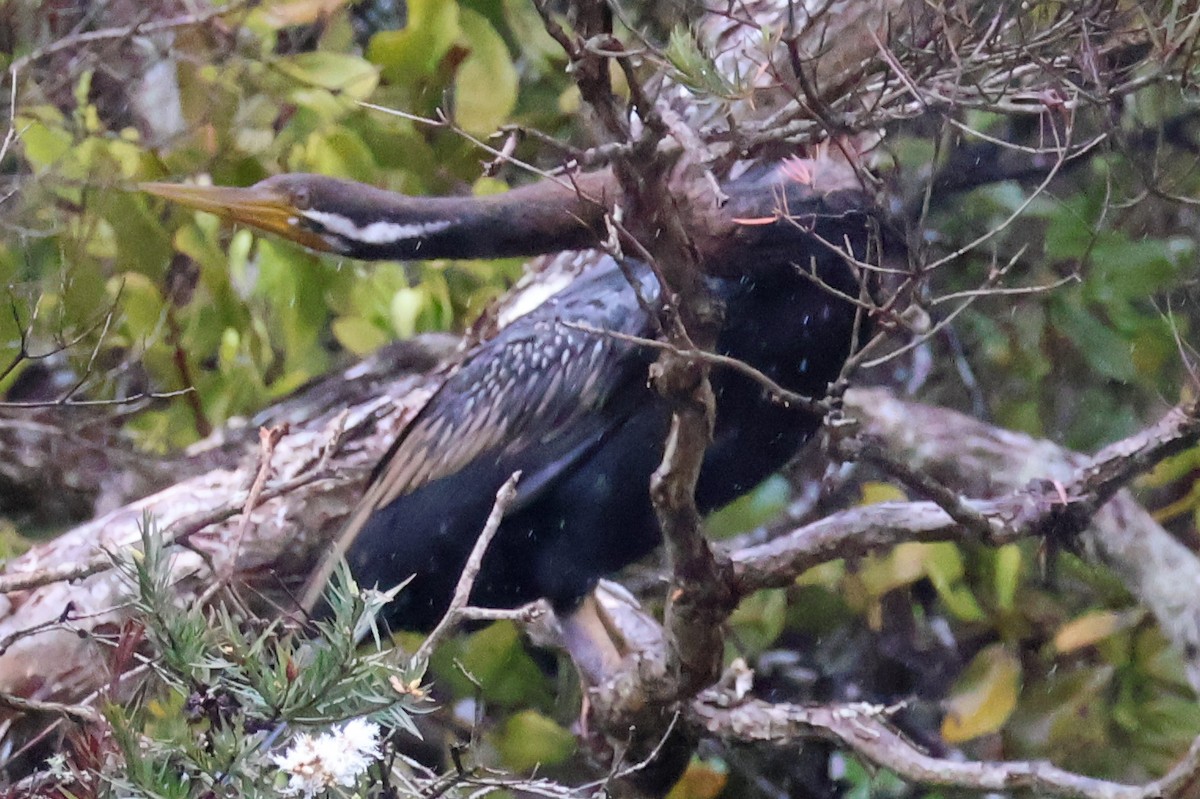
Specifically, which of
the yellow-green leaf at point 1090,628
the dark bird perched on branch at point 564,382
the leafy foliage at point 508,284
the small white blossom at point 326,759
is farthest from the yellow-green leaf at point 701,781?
the small white blossom at point 326,759

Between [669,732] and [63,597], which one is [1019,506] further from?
[63,597]

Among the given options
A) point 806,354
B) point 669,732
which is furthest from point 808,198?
point 669,732

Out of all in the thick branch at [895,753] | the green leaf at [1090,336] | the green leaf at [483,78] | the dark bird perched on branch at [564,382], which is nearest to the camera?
the thick branch at [895,753]

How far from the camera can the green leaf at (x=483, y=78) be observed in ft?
2.69

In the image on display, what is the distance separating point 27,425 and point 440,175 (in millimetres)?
449

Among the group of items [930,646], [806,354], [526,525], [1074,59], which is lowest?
[930,646]

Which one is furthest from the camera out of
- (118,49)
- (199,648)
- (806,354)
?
(118,49)

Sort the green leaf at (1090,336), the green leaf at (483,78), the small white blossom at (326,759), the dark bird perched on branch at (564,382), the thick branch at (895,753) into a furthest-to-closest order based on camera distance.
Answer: the green leaf at (1090,336) → the green leaf at (483,78) → the dark bird perched on branch at (564,382) → the thick branch at (895,753) → the small white blossom at (326,759)

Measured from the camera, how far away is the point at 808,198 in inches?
28.9

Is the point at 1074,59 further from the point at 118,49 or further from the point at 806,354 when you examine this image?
the point at 118,49

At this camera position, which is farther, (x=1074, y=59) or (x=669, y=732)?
(x=669, y=732)

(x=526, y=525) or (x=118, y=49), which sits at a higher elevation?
(x=118, y=49)

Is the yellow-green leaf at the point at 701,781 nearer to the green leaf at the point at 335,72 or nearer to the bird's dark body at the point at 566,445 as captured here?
the bird's dark body at the point at 566,445

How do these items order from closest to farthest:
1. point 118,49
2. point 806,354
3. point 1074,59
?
point 1074,59 → point 806,354 → point 118,49
